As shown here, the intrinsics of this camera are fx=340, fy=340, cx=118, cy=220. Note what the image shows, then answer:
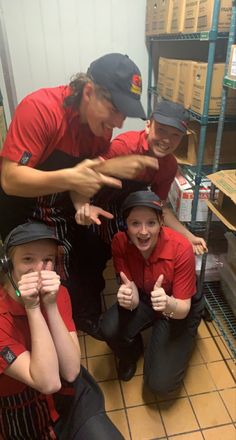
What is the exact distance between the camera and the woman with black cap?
1.29m

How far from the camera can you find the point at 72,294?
1635 mm

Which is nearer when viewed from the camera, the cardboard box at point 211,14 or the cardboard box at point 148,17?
the cardboard box at point 211,14

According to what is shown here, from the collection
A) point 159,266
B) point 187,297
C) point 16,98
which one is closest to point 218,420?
point 187,297

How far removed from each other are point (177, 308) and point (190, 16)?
141 centimetres

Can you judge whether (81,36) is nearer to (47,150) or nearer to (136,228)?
(47,150)

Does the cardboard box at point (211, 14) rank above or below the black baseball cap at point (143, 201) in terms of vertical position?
above

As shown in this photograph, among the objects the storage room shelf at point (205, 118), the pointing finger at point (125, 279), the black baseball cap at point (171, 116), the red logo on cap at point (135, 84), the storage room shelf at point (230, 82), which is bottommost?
the pointing finger at point (125, 279)

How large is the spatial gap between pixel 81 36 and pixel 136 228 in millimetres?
1724

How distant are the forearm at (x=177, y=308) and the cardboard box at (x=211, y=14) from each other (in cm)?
118

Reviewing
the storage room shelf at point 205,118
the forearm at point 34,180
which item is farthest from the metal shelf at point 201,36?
the forearm at point 34,180

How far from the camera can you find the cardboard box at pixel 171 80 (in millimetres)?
1955

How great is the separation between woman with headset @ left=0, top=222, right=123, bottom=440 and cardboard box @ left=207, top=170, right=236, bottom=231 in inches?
29.0

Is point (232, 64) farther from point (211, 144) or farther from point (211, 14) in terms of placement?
point (211, 144)

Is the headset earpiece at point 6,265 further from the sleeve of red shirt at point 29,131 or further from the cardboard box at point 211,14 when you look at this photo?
the cardboard box at point 211,14
